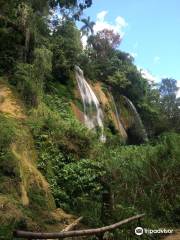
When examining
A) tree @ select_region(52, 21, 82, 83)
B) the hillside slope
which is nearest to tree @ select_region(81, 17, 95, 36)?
tree @ select_region(52, 21, 82, 83)

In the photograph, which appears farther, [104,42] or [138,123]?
[104,42]

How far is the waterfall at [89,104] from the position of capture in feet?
85.0

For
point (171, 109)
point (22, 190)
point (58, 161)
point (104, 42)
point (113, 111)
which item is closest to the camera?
point (22, 190)

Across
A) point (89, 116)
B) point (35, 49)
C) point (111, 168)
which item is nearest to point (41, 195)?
point (111, 168)

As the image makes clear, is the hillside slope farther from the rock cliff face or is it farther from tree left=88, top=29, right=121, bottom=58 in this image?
tree left=88, top=29, right=121, bottom=58

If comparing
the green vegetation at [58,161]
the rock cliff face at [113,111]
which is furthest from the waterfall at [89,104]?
the green vegetation at [58,161]

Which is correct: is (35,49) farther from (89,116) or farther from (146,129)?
(146,129)

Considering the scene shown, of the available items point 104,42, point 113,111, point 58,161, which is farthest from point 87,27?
point 58,161

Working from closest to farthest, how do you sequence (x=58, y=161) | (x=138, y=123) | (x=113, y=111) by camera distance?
(x=58, y=161), (x=113, y=111), (x=138, y=123)

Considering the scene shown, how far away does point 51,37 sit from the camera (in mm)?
27141

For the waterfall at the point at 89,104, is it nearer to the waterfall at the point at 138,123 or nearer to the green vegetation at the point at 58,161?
the green vegetation at the point at 58,161

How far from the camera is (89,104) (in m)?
26.8

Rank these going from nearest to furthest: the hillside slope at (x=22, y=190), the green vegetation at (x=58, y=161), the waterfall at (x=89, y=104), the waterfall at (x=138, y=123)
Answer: the hillside slope at (x=22, y=190), the green vegetation at (x=58, y=161), the waterfall at (x=89, y=104), the waterfall at (x=138, y=123)

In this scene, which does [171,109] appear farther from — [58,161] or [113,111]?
[58,161]
